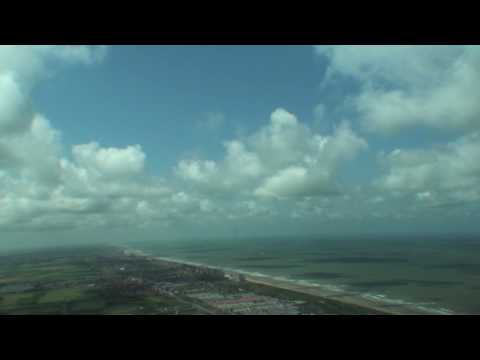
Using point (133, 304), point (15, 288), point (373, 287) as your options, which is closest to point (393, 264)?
point (373, 287)

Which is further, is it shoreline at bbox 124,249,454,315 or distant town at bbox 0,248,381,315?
distant town at bbox 0,248,381,315

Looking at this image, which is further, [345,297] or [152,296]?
[152,296]

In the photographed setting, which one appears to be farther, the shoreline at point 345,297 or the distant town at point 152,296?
the distant town at point 152,296

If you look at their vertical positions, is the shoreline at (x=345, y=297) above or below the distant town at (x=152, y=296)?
above

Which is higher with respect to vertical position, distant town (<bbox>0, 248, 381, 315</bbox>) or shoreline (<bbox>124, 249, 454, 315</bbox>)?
shoreline (<bbox>124, 249, 454, 315</bbox>)

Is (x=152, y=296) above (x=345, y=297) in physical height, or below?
below
